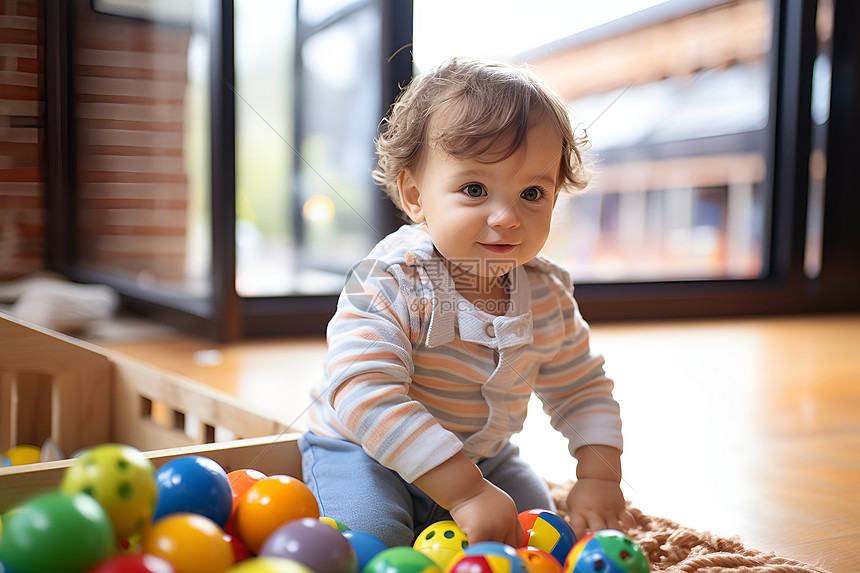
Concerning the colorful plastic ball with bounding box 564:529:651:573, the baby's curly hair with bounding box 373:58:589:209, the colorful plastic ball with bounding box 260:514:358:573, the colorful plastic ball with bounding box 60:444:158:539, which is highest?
the baby's curly hair with bounding box 373:58:589:209

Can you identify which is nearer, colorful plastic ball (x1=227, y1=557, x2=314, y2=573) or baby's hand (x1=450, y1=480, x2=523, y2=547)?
colorful plastic ball (x1=227, y1=557, x2=314, y2=573)

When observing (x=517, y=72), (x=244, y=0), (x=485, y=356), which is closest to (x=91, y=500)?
(x=485, y=356)

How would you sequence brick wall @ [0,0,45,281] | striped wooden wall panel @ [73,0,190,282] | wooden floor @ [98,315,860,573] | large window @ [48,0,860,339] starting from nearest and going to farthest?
wooden floor @ [98,315,860,573]
brick wall @ [0,0,45,281]
large window @ [48,0,860,339]
striped wooden wall panel @ [73,0,190,282]

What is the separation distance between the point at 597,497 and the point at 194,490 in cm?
36

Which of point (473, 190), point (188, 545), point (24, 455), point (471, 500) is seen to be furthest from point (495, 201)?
point (24, 455)

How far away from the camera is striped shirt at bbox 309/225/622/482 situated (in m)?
0.62

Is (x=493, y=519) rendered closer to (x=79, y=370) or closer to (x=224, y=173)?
(x=79, y=370)

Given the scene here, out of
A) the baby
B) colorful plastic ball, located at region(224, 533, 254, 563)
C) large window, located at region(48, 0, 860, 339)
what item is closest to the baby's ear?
the baby

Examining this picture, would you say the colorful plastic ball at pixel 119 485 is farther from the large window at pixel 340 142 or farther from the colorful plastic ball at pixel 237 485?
the large window at pixel 340 142

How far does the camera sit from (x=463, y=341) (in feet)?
2.34

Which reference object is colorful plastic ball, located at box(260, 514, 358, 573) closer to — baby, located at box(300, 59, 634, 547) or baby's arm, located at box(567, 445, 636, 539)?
baby, located at box(300, 59, 634, 547)

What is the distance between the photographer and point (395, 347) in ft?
2.13

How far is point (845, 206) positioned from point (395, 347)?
7.85ft

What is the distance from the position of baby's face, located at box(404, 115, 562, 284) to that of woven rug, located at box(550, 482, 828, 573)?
0.30m
